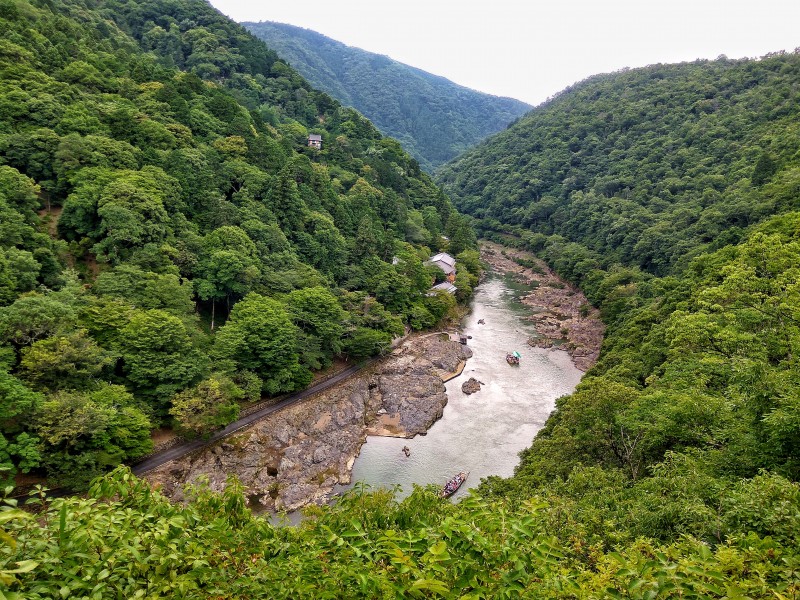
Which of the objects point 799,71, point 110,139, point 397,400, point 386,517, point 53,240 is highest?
point 799,71

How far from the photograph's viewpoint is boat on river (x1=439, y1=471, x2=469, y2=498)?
75.1 ft

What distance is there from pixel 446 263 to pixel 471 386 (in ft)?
68.3

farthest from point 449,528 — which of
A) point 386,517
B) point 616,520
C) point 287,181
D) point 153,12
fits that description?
point 153,12

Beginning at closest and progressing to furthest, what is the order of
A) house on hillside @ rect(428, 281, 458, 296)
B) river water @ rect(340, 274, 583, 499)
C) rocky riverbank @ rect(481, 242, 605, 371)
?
river water @ rect(340, 274, 583, 499)
rocky riverbank @ rect(481, 242, 605, 371)
house on hillside @ rect(428, 281, 458, 296)

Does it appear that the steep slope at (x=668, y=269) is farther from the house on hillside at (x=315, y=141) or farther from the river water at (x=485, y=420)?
the house on hillside at (x=315, y=141)

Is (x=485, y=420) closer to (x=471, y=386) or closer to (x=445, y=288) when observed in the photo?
(x=471, y=386)

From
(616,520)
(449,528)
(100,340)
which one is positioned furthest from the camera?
(100,340)

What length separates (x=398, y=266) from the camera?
138 feet

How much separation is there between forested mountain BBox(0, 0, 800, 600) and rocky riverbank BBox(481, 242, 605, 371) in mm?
2423

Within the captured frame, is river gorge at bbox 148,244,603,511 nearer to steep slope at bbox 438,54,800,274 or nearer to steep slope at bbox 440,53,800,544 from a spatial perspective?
steep slope at bbox 440,53,800,544

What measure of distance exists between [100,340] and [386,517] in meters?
19.8

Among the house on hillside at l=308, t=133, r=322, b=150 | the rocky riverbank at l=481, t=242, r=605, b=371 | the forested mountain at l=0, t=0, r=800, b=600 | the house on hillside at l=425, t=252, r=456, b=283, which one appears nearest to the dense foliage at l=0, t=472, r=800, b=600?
the forested mountain at l=0, t=0, r=800, b=600

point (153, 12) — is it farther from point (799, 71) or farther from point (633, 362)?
point (799, 71)

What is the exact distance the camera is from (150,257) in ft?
84.3
